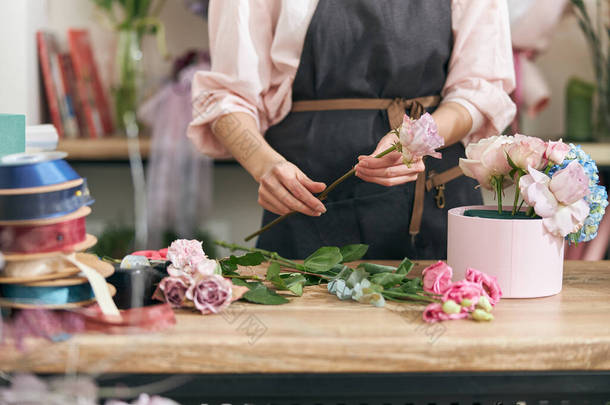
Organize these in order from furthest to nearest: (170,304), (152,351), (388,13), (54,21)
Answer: (54,21) → (388,13) → (170,304) → (152,351)

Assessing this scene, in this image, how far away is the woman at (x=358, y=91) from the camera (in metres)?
1.21

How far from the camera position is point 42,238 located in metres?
0.61

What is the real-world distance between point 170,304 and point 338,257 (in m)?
0.26

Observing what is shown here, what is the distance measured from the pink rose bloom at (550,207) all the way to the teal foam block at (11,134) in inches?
24.7

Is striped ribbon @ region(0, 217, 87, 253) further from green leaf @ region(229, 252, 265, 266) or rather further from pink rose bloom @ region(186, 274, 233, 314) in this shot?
green leaf @ region(229, 252, 265, 266)

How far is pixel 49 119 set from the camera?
2465mm

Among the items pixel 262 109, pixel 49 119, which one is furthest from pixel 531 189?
pixel 49 119

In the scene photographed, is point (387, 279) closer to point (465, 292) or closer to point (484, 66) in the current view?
point (465, 292)

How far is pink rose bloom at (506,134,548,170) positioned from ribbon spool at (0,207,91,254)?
1.74 feet

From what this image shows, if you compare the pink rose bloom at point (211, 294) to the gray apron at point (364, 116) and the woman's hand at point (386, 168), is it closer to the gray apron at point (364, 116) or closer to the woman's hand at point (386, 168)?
the woman's hand at point (386, 168)

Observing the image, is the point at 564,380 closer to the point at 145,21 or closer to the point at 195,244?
the point at 195,244

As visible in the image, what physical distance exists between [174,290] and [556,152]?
0.49 metres

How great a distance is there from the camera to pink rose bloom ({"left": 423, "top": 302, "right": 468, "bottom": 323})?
0.68m

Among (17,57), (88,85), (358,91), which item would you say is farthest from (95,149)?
(358,91)
